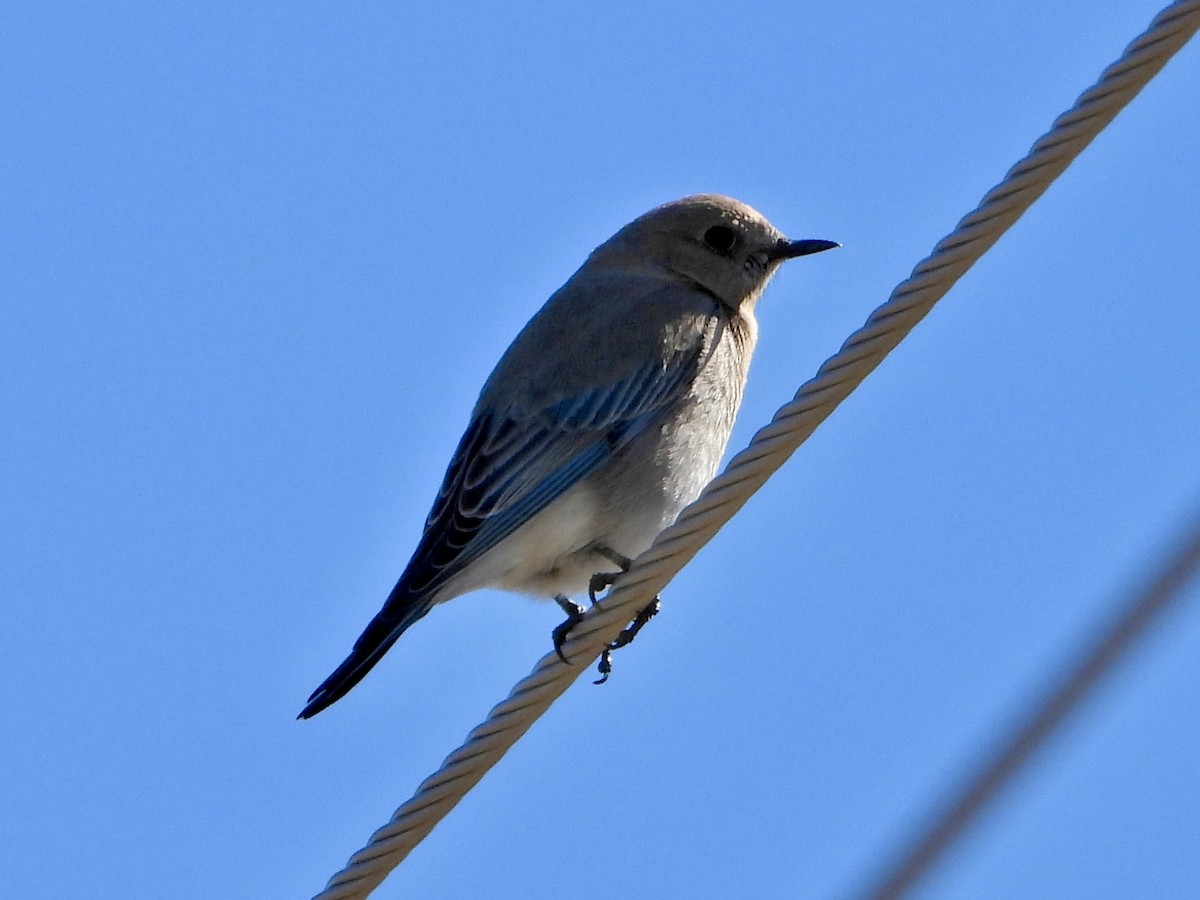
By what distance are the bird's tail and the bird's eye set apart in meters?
3.27

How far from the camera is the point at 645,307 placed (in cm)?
793

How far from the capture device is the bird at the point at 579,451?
674 centimetres

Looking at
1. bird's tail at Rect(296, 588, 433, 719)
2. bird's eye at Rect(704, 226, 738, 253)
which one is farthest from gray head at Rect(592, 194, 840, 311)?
bird's tail at Rect(296, 588, 433, 719)

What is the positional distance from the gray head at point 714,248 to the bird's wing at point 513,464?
3.35ft

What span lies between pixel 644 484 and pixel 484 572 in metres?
0.81

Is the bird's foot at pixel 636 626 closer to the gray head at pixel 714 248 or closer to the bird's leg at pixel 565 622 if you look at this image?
the bird's leg at pixel 565 622

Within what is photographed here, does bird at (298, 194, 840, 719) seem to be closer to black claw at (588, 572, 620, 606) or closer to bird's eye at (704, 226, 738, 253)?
black claw at (588, 572, 620, 606)

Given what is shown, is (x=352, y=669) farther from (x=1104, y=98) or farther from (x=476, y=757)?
(x=1104, y=98)

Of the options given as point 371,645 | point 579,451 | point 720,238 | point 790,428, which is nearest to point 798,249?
point 720,238

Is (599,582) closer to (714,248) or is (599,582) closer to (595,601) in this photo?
(595,601)

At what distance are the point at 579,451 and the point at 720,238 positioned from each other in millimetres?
2354

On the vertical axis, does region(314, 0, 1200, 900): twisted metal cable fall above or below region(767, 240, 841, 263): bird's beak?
below

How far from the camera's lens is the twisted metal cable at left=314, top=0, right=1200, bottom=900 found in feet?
13.1

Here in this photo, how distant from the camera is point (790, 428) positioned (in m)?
4.50
